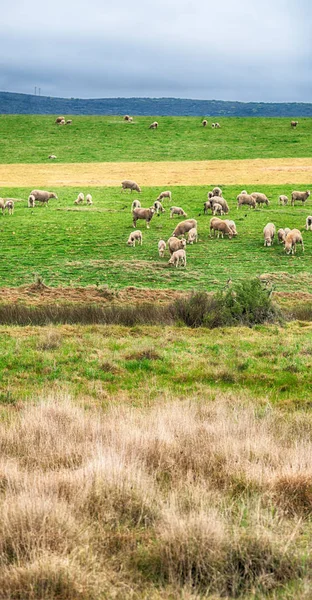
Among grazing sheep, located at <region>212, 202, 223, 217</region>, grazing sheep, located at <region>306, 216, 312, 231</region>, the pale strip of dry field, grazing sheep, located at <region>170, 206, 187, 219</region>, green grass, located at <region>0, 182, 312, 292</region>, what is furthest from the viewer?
the pale strip of dry field

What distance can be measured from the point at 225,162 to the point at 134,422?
213 ft

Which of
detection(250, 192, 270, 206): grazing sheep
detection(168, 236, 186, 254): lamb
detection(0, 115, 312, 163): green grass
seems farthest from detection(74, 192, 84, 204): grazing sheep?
detection(0, 115, 312, 163): green grass

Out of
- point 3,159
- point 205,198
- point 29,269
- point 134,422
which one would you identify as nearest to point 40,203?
point 205,198

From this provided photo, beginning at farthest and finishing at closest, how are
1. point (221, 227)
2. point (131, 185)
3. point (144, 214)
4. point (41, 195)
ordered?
point (131, 185), point (41, 195), point (144, 214), point (221, 227)

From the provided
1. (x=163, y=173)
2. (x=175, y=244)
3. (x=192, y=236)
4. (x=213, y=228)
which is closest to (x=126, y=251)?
(x=175, y=244)

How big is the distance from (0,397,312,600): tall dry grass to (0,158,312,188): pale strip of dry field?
1941 inches

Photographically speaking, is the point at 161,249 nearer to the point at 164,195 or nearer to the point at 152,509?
the point at 164,195

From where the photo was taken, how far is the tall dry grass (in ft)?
16.9

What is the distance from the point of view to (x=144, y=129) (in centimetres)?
9200

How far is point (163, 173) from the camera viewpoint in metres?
63.9

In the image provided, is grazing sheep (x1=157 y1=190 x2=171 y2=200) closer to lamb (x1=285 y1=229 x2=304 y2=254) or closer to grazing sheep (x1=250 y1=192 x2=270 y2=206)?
grazing sheep (x1=250 y1=192 x2=270 y2=206)

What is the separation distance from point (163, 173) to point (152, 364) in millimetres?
51640

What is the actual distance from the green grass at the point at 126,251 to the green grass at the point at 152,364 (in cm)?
782

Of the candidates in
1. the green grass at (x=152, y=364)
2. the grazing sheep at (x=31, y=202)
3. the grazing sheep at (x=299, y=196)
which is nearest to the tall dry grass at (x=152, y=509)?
the green grass at (x=152, y=364)
